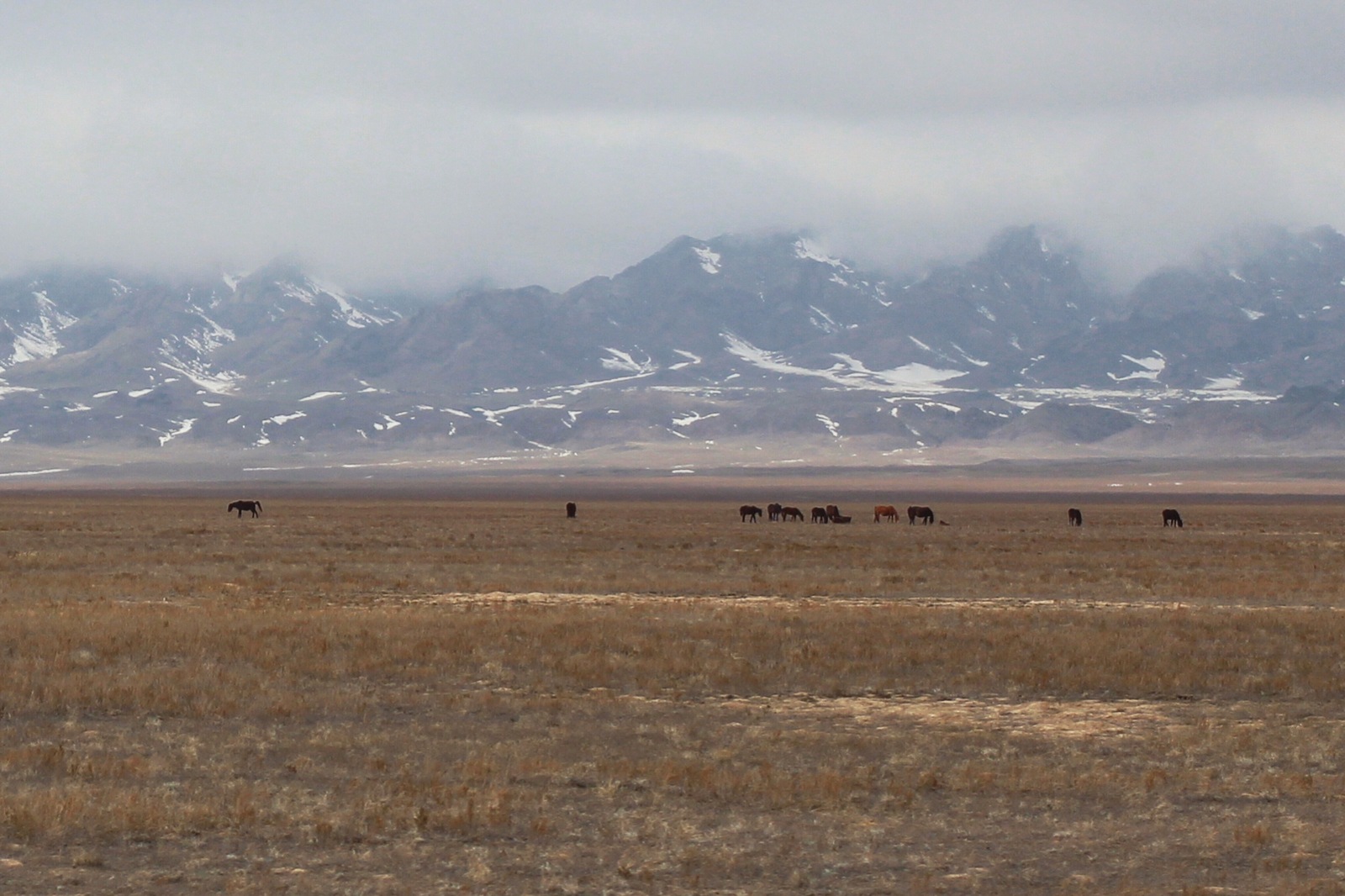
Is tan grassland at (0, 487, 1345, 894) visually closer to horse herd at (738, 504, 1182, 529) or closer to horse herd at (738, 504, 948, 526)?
horse herd at (738, 504, 1182, 529)

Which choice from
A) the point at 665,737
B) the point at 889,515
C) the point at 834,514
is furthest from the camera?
the point at 889,515

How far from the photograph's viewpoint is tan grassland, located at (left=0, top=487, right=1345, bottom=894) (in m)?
11.6

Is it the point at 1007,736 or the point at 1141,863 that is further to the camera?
the point at 1007,736

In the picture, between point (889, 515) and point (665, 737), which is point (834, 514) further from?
point (665, 737)

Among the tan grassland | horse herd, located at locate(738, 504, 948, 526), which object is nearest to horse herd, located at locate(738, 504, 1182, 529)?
horse herd, located at locate(738, 504, 948, 526)

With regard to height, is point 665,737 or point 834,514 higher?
point 834,514

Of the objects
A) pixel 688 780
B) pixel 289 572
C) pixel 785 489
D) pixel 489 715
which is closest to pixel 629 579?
pixel 289 572

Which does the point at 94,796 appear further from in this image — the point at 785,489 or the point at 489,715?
the point at 785,489

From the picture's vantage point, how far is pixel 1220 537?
6419 cm

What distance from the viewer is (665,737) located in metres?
16.6

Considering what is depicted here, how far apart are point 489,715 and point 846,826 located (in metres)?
6.31

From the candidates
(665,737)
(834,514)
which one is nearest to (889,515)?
(834,514)

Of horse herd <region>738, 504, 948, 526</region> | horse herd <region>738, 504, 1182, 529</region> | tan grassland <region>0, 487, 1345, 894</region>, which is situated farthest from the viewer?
horse herd <region>738, 504, 948, 526</region>

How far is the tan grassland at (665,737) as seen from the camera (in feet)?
38.1
